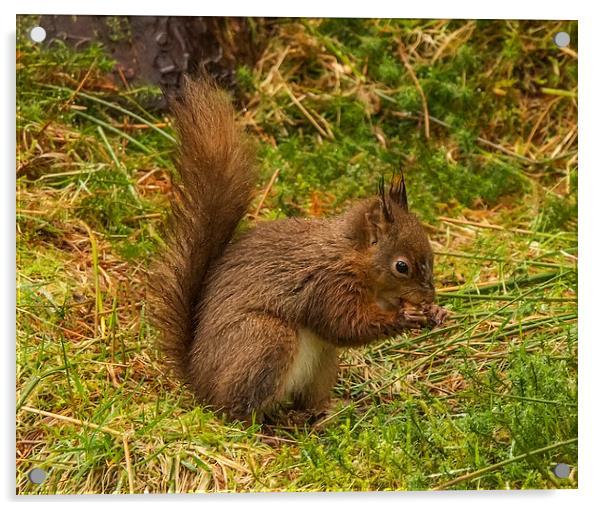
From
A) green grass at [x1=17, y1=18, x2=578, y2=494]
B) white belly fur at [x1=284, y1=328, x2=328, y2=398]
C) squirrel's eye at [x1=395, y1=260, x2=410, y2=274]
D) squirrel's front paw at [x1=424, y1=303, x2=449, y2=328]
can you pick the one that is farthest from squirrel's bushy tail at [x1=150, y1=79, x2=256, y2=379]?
squirrel's front paw at [x1=424, y1=303, x2=449, y2=328]

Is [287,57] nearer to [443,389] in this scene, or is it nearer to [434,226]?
[434,226]

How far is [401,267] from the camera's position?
3420 millimetres

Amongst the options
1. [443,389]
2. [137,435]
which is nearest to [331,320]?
[443,389]

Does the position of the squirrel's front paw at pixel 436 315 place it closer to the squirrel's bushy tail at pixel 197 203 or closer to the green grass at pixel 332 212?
the green grass at pixel 332 212

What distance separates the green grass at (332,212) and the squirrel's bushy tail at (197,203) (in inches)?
5.9

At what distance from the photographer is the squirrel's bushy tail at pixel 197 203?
11.1 ft

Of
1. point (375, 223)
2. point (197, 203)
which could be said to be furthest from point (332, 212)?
point (197, 203)

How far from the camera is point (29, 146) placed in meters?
3.60

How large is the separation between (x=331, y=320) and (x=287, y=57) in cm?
113

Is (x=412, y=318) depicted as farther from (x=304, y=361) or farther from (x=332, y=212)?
(x=332, y=212)

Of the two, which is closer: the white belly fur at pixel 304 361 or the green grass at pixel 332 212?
the green grass at pixel 332 212

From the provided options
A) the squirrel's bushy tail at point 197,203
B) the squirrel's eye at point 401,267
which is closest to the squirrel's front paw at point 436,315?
the squirrel's eye at point 401,267
